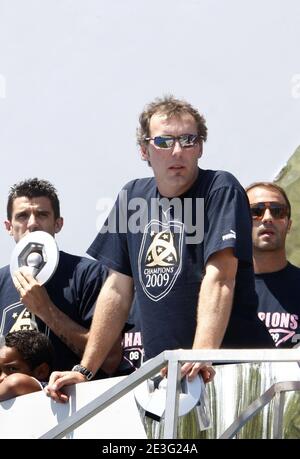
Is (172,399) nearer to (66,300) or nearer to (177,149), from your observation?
(177,149)

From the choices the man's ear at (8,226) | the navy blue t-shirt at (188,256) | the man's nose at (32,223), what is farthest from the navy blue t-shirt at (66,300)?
the navy blue t-shirt at (188,256)

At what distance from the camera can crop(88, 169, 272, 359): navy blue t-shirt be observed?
297cm

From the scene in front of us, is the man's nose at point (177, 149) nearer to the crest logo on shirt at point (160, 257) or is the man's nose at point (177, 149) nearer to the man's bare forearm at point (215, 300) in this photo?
the crest logo on shirt at point (160, 257)

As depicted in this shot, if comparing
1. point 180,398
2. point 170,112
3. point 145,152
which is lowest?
point 180,398

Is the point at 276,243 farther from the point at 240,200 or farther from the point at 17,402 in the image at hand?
the point at 17,402

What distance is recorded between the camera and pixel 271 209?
3.69 m

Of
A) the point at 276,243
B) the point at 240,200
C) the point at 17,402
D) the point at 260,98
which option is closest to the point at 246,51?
the point at 260,98

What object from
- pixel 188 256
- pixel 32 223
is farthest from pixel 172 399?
pixel 32 223

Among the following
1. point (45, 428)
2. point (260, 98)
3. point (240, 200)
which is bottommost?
point (45, 428)

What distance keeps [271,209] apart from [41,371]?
0.93 m

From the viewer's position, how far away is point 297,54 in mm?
3922

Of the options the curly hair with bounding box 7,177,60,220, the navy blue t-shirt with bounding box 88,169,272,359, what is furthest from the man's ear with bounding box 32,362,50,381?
the curly hair with bounding box 7,177,60,220

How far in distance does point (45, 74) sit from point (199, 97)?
2.28ft

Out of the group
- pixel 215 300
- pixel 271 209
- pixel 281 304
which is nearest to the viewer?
pixel 215 300
